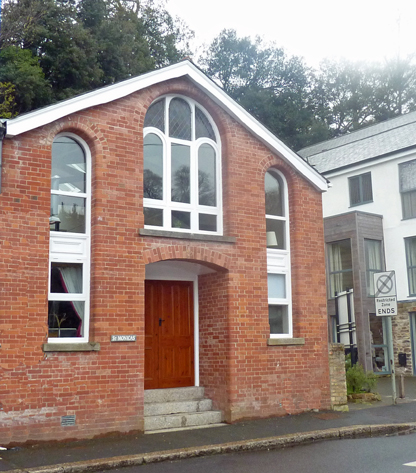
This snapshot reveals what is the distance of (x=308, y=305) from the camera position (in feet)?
43.3

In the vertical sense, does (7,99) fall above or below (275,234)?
above

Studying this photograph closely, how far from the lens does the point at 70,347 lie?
10.1 m

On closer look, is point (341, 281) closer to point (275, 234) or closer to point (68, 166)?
point (275, 234)

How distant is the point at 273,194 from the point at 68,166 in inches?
190

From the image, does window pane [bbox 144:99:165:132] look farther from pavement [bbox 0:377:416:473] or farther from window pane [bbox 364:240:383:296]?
window pane [bbox 364:240:383:296]

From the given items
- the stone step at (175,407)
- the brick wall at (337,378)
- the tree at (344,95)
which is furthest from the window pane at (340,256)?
the tree at (344,95)

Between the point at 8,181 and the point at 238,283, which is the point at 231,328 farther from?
the point at 8,181

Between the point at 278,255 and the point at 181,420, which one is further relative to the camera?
the point at 278,255

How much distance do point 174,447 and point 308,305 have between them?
513 centimetres

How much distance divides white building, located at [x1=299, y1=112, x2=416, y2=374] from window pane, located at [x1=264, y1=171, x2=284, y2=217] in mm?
9308

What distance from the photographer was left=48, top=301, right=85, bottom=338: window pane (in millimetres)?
10422

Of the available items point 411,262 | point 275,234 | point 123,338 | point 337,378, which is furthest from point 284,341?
point 411,262

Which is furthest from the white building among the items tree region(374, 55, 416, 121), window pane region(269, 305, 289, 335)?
tree region(374, 55, 416, 121)

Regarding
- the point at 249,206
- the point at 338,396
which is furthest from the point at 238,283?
the point at 338,396
